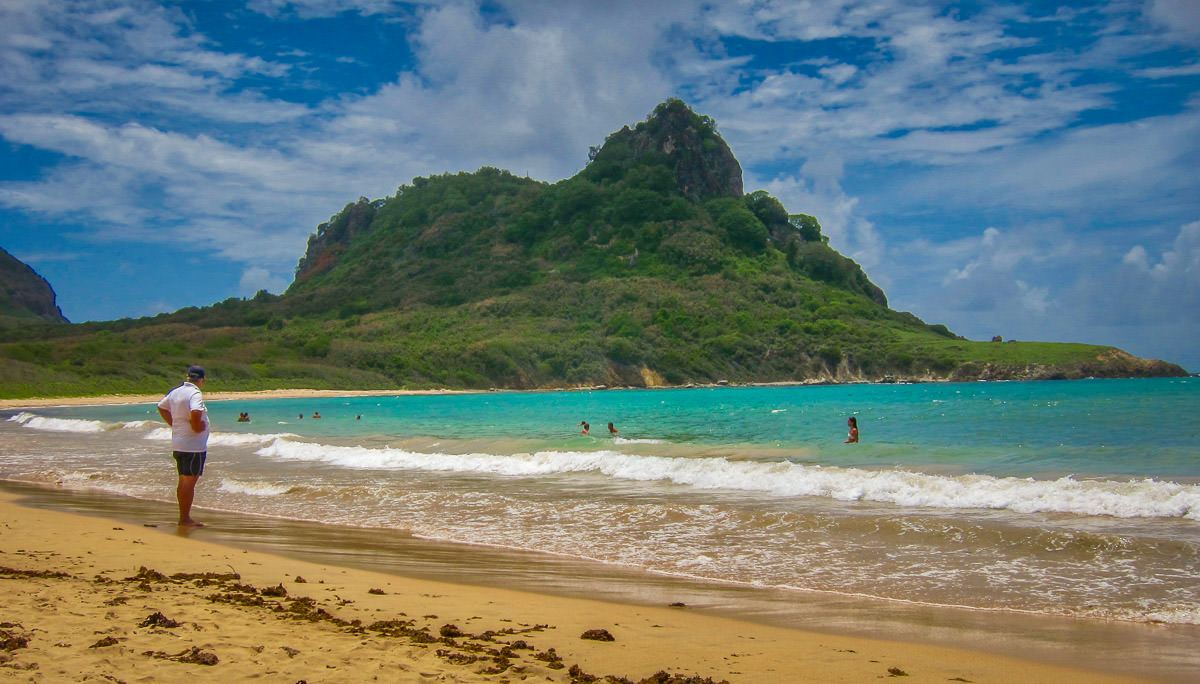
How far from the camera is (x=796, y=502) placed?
11.7m

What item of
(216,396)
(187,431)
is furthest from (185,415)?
(216,396)

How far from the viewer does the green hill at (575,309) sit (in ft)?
343

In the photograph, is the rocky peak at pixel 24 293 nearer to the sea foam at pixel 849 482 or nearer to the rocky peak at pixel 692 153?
the rocky peak at pixel 692 153

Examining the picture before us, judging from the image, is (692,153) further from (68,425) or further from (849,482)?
(849,482)

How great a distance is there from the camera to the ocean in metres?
7.23

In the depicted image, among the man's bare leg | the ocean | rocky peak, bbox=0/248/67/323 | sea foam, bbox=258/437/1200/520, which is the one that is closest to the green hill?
rocky peak, bbox=0/248/67/323

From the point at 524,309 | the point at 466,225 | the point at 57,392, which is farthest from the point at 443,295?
the point at 57,392

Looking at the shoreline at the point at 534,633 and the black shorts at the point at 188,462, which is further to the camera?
the black shorts at the point at 188,462

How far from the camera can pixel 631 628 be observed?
17.9ft

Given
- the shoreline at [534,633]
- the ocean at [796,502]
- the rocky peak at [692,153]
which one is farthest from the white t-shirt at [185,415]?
the rocky peak at [692,153]

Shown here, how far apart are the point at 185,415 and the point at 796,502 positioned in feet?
28.6

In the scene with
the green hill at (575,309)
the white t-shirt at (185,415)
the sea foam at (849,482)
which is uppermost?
the green hill at (575,309)

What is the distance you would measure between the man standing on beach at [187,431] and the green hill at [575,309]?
240 feet

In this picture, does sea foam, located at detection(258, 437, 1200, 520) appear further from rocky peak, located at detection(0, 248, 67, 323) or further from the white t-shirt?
rocky peak, located at detection(0, 248, 67, 323)
